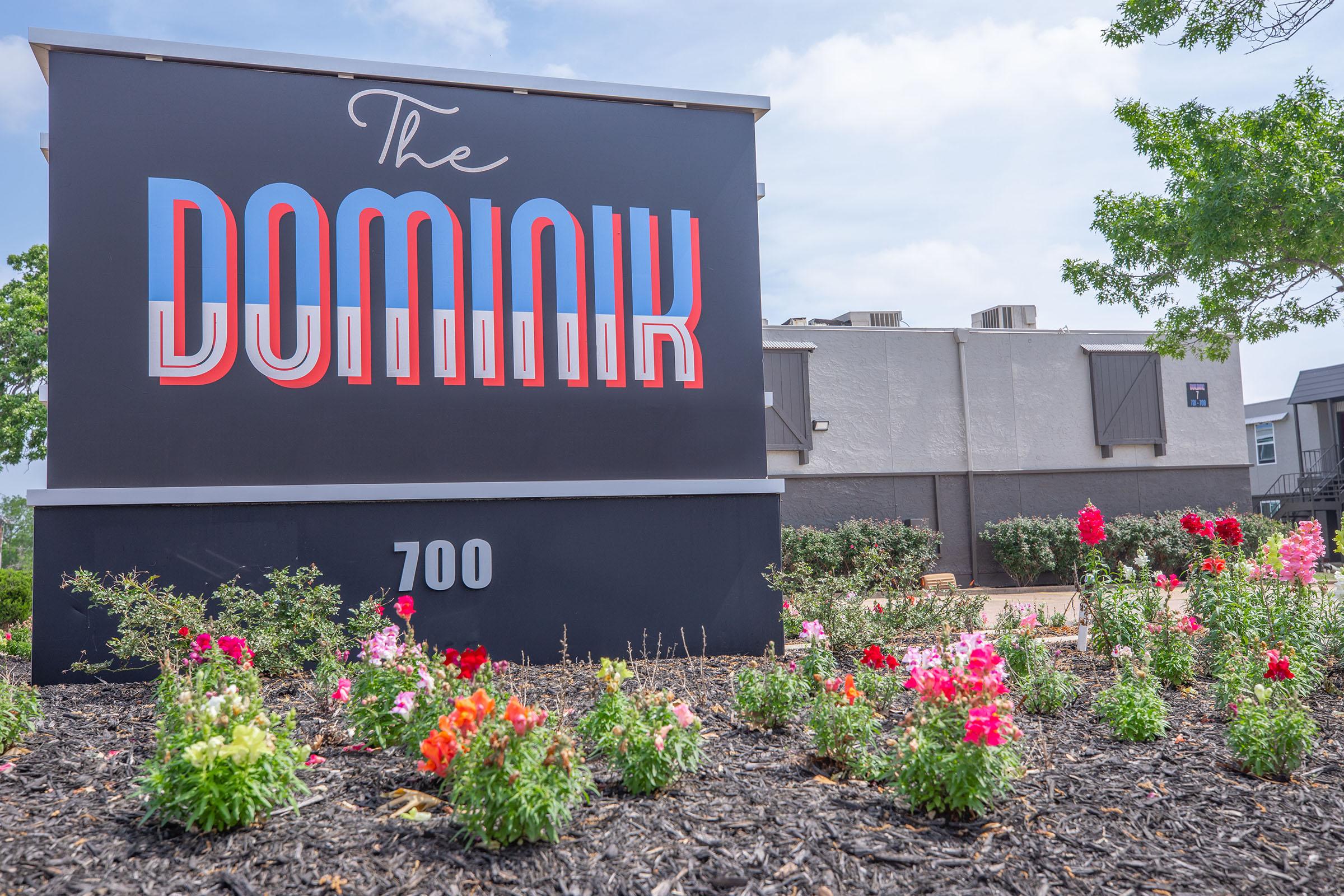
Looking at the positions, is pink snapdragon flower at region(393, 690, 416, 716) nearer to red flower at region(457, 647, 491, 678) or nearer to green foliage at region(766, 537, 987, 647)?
red flower at region(457, 647, 491, 678)

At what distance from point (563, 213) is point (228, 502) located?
3554 millimetres

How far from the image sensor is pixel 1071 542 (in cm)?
1628

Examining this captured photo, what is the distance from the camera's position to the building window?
2783cm

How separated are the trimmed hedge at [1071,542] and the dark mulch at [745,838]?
40.1 feet

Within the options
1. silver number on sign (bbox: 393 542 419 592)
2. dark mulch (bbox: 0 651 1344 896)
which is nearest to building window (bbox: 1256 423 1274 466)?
dark mulch (bbox: 0 651 1344 896)

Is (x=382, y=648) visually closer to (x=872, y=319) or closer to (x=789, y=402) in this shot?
(x=789, y=402)

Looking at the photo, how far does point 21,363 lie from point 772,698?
946 inches

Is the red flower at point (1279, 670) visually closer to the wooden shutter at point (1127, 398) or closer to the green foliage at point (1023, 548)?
the green foliage at point (1023, 548)

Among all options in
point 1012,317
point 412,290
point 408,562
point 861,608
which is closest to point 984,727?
point 861,608

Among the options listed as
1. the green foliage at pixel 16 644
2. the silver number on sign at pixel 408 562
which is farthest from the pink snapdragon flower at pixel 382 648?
the green foliage at pixel 16 644

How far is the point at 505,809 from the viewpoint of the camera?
321 cm

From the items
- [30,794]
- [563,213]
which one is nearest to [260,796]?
[30,794]

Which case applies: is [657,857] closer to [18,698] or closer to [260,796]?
[260,796]

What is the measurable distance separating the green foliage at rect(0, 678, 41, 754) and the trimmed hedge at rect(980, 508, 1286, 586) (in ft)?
49.3
